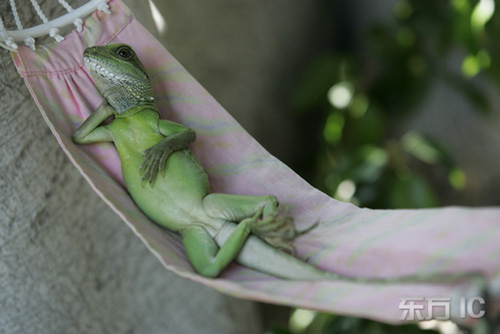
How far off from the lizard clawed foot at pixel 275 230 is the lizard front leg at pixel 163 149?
0.73ft

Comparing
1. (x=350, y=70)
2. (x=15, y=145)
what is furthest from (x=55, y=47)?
(x=350, y=70)

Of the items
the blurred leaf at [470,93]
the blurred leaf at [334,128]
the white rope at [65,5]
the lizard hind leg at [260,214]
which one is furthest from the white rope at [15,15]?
the blurred leaf at [470,93]

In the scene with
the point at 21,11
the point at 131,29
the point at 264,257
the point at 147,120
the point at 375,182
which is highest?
the point at 21,11

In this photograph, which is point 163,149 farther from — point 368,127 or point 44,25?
point 368,127

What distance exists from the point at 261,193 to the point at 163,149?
23cm

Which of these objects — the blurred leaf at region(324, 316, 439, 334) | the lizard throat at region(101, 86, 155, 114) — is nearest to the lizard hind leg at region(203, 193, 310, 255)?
the lizard throat at region(101, 86, 155, 114)

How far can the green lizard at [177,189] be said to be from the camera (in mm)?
928

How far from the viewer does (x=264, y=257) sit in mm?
927

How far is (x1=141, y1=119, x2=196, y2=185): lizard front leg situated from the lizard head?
0.36 feet

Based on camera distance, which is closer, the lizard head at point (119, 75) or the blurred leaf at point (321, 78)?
the lizard head at point (119, 75)

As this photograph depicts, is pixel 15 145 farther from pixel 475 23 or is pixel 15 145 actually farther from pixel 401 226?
pixel 475 23

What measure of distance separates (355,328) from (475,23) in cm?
112

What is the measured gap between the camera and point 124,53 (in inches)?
43.1

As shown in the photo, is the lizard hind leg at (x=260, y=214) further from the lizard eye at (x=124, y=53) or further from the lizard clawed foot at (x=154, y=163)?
the lizard eye at (x=124, y=53)
